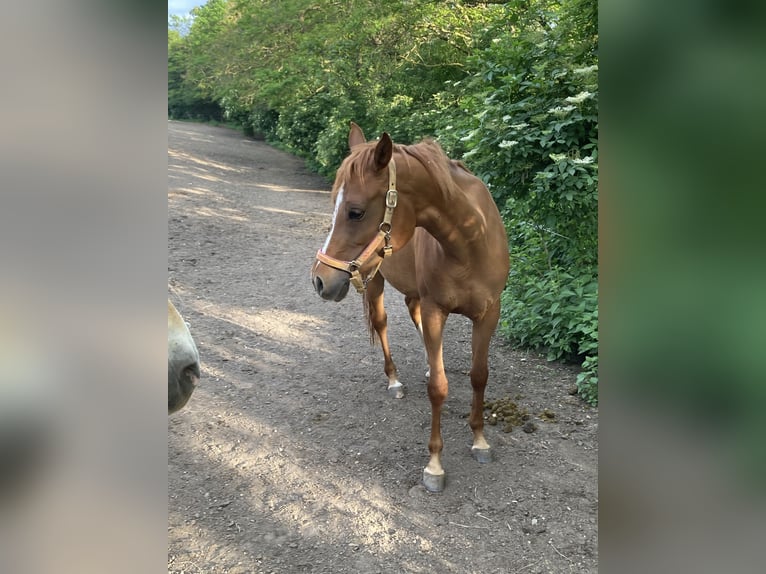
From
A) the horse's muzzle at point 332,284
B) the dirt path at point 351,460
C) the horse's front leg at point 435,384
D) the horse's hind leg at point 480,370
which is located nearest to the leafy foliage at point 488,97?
the dirt path at point 351,460

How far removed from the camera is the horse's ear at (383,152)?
2211 millimetres

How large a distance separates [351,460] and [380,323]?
1.26 meters

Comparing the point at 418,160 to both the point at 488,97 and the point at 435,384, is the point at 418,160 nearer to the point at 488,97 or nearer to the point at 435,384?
the point at 435,384

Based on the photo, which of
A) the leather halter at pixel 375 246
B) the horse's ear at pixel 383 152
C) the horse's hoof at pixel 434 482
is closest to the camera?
the horse's ear at pixel 383 152

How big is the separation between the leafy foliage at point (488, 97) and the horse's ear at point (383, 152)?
1.70 m

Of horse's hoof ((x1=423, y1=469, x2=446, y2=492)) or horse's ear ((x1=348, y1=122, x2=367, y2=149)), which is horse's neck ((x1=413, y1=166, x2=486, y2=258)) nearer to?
horse's ear ((x1=348, y1=122, x2=367, y2=149))

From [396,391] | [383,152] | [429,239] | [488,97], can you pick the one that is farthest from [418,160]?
[488,97]

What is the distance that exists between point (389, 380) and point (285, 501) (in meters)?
1.48

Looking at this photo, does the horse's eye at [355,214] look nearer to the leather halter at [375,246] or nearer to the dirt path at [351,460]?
the leather halter at [375,246]

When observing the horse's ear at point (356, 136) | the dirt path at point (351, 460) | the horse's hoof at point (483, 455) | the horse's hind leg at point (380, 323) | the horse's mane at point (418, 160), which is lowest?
the dirt path at point (351, 460)

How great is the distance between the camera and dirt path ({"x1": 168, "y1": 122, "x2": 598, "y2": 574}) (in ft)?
8.02

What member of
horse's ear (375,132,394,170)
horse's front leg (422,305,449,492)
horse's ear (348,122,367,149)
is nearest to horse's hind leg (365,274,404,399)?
horse's front leg (422,305,449,492)
